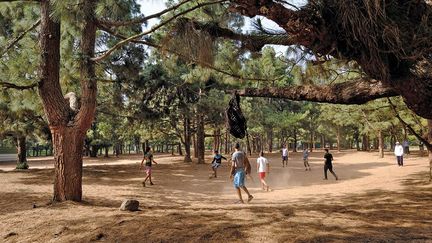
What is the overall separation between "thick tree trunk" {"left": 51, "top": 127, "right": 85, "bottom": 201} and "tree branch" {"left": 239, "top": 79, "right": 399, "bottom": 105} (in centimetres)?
448

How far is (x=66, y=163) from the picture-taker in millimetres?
7879

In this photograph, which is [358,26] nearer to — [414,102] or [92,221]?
[414,102]

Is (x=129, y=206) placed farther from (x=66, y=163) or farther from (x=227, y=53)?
(x=227, y=53)

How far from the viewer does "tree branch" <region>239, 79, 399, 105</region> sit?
4.80 m

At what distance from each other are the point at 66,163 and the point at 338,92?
6.05 metres

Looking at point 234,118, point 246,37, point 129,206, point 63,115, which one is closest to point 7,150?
point 63,115

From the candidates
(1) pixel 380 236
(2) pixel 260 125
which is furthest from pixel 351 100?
(2) pixel 260 125

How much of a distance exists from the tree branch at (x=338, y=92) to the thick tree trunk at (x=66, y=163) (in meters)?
4.48

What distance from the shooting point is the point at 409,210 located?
22.1ft

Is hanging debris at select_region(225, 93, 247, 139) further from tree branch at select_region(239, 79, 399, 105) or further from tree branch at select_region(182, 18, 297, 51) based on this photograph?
tree branch at select_region(182, 18, 297, 51)

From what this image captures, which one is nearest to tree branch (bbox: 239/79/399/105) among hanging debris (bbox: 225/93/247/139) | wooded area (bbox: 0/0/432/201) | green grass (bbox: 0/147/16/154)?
wooded area (bbox: 0/0/432/201)

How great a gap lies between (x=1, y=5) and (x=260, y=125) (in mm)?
30177

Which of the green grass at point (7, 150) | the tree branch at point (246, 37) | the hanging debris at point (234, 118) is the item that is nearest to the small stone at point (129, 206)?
the hanging debris at point (234, 118)

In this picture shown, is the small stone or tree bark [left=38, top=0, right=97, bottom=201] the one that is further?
tree bark [left=38, top=0, right=97, bottom=201]
